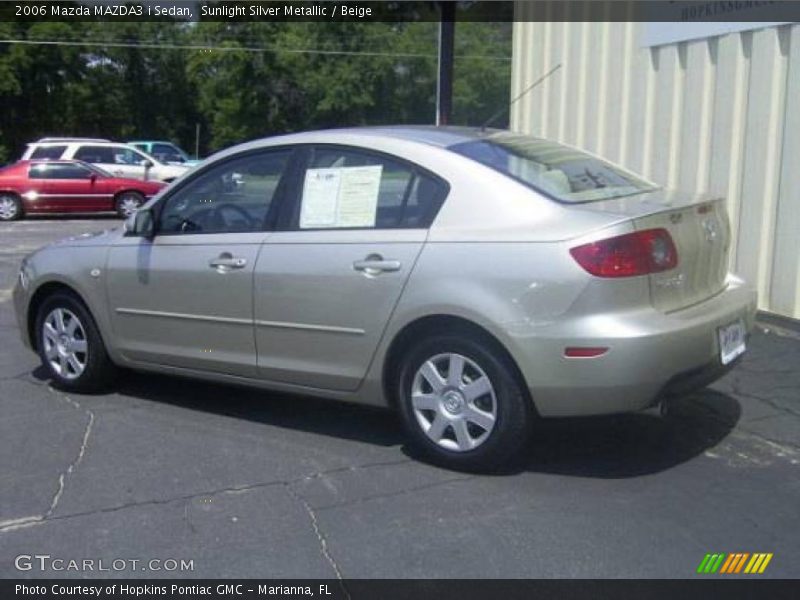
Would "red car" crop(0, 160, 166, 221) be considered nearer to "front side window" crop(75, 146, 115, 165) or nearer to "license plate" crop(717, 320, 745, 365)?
"front side window" crop(75, 146, 115, 165)

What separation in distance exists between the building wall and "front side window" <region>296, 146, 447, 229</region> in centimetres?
369

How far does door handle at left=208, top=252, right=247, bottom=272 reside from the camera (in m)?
5.04

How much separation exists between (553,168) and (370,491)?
5.98ft

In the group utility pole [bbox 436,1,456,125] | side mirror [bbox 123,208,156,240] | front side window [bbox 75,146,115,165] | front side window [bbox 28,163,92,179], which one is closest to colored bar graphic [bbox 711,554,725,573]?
side mirror [bbox 123,208,156,240]

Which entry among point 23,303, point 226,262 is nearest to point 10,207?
point 23,303

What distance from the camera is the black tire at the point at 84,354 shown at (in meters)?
5.79

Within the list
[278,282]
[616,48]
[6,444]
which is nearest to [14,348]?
[6,444]

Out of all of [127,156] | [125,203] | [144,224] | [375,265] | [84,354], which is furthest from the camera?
[127,156]

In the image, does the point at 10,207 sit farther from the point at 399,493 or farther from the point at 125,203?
the point at 399,493

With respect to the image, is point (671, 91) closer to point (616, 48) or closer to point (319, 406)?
point (616, 48)

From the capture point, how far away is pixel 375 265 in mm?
4555

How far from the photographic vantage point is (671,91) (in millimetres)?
8141

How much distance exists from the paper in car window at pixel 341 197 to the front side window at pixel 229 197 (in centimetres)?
25
